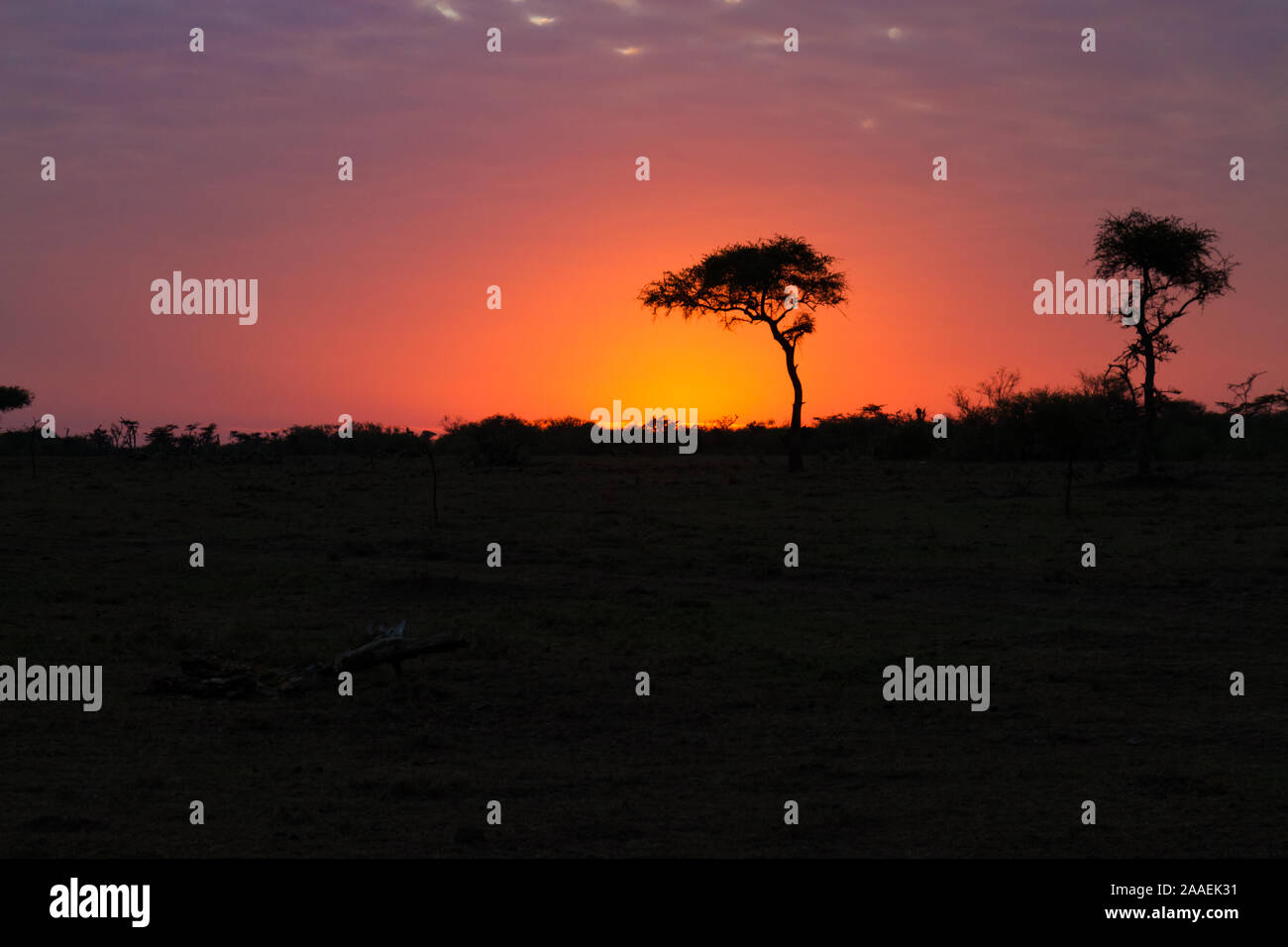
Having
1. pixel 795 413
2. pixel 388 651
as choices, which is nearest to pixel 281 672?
pixel 388 651

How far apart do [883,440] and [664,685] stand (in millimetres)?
45215

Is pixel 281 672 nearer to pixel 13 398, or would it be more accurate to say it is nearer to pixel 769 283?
pixel 769 283

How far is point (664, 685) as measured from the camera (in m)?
12.4

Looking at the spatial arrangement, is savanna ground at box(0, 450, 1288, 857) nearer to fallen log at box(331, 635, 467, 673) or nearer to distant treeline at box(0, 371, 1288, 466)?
fallen log at box(331, 635, 467, 673)

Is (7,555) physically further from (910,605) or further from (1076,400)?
(1076,400)

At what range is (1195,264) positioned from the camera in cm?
3538

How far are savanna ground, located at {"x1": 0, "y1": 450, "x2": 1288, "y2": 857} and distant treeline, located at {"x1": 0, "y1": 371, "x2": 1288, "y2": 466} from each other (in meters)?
21.8

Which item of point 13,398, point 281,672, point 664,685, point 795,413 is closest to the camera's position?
point 664,685

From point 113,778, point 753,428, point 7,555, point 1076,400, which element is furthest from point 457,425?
point 113,778

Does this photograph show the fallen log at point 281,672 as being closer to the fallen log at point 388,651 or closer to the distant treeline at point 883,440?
the fallen log at point 388,651

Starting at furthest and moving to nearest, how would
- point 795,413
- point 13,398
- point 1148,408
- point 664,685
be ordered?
point 13,398
point 795,413
point 1148,408
point 664,685

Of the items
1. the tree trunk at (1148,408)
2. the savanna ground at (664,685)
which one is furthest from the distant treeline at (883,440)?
the savanna ground at (664,685)

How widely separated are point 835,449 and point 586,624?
162 feet
